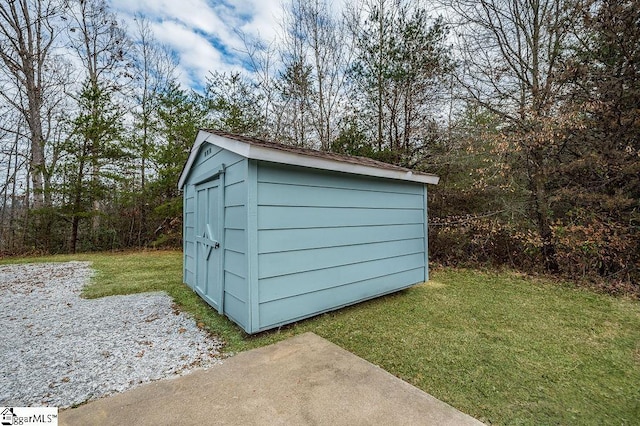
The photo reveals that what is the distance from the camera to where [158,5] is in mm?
7020

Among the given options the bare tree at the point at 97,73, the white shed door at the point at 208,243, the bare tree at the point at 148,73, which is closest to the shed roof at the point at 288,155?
the white shed door at the point at 208,243

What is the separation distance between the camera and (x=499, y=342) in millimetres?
2768

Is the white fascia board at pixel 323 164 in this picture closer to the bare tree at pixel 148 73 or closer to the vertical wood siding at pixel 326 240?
the vertical wood siding at pixel 326 240

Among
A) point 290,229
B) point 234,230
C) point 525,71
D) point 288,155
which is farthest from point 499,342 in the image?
point 525,71

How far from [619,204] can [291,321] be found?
5617mm

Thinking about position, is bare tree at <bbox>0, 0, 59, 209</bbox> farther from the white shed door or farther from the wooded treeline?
the white shed door

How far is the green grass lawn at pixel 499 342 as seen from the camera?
6.20ft

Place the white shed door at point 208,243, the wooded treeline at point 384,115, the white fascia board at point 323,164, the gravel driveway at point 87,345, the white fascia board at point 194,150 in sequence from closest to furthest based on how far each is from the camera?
the gravel driveway at point 87,345, the white fascia board at point 323,164, the white shed door at point 208,243, the white fascia board at point 194,150, the wooded treeline at point 384,115

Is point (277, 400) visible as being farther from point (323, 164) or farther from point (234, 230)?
point (323, 164)

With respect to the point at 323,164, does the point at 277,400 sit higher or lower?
lower

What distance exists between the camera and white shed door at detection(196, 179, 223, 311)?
347 cm

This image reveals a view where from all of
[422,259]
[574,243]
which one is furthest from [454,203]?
[422,259]

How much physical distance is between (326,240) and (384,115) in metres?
6.08

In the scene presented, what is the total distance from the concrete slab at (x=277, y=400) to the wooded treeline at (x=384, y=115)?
15.7 ft
